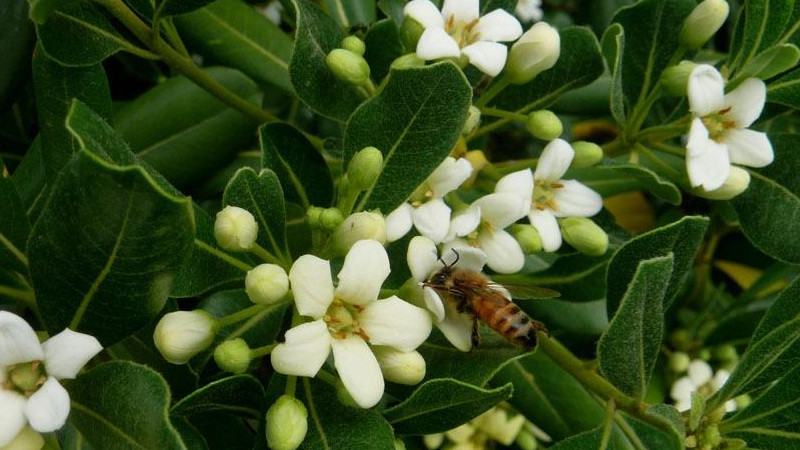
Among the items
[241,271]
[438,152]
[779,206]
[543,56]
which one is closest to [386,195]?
[438,152]

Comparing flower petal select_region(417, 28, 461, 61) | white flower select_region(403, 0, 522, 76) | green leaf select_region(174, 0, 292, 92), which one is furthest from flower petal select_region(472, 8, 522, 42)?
green leaf select_region(174, 0, 292, 92)

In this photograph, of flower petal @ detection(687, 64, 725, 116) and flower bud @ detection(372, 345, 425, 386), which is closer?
flower bud @ detection(372, 345, 425, 386)

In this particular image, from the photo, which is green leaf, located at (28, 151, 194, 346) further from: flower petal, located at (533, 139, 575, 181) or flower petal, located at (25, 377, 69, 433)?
flower petal, located at (533, 139, 575, 181)

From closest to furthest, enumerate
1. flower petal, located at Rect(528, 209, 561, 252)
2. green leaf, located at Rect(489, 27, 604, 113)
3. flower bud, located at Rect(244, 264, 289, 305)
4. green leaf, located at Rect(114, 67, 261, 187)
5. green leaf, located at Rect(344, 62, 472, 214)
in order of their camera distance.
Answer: flower bud, located at Rect(244, 264, 289, 305), green leaf, located at Rect(344, 62, 472, 214), flower petal, located at Rect(528, 209, 561, 252), green leaf, located at Rect(489, 27, 604, 113), green leaf, located at Rect(114, 67, 261, 187)

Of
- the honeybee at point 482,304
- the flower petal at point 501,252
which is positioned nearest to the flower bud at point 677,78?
the flower petal at point 501,252

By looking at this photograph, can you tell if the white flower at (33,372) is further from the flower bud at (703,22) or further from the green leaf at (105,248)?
the flower bud at (703,22)

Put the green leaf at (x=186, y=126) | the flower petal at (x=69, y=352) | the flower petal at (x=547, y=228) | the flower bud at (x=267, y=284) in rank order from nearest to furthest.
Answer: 1. the flower petal at (x=69, y=352)
2. the flower bud at (x=267, y=284)
3. the flower petal at (x=547, y=228)
4. the green leaf at (x=186, y=126)

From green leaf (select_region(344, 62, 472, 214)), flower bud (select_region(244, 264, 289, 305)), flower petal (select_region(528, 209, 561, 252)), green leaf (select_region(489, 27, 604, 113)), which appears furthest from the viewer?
green leaf (select_region(489, 27, 604, 113))
